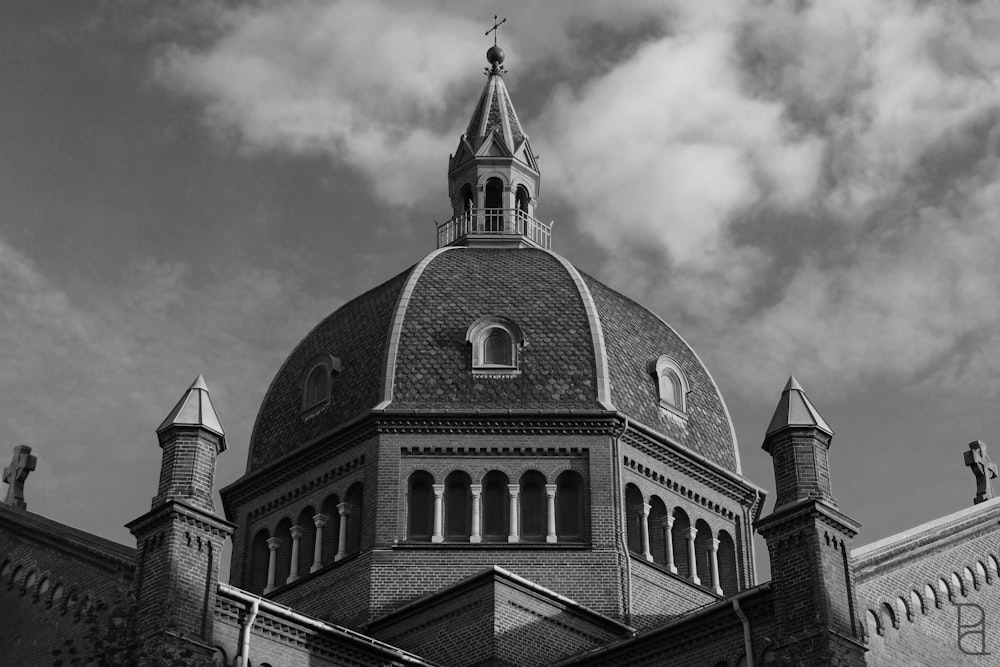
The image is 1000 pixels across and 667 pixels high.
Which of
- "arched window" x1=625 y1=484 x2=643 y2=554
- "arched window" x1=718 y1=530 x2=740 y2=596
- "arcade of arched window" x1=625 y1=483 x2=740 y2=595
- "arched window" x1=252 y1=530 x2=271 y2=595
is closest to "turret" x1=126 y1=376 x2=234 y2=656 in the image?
"arched window" x1=252 y1=530 x2=271 y2=595

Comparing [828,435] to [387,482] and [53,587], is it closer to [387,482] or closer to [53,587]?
[387,482]

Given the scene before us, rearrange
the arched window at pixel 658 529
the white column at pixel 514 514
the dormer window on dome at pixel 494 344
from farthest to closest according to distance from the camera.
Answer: the dormer window on dome at pixel 494 344 < the arched window at pixel 658 529 < the white column at pixel 514 514

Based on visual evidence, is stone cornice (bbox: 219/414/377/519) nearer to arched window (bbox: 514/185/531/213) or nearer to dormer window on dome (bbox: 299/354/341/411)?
dormer window on dome (bbox: 299/354/341/411)

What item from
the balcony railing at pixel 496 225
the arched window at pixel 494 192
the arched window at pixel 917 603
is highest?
the arched window at pixel 494 192

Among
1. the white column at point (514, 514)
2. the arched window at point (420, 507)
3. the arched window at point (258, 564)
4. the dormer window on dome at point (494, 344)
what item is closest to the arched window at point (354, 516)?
the arched window at point (420, 507)

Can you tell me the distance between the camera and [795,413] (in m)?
29.1

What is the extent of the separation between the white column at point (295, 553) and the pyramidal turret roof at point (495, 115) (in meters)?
13.6

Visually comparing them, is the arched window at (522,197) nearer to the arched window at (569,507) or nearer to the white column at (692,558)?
the arched window at (569,507)

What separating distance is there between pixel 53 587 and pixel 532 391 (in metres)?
12.2

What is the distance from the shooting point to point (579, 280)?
41.1 metres

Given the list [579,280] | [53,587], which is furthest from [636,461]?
[53,587]

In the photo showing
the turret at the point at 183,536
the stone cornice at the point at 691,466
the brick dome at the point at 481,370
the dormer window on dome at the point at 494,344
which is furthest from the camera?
the dormer window on dome at the point at 494,344

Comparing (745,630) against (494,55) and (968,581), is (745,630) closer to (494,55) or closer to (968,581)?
(968,581)

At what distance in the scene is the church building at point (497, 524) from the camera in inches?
1106
